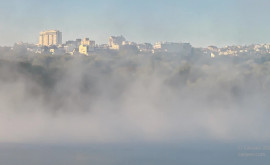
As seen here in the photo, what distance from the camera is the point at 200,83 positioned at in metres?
34.4

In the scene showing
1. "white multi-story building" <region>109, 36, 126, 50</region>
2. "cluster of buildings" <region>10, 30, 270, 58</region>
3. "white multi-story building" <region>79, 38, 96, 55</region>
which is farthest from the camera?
"white multi-story building" <region>109, 36, 126, 50</region>

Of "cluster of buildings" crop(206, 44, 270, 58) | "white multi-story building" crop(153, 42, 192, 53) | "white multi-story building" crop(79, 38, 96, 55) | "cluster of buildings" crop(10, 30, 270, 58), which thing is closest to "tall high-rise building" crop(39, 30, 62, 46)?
"cluster of buildings" crop(10, 30, 270, 58)

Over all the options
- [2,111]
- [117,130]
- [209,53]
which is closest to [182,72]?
[117,130]

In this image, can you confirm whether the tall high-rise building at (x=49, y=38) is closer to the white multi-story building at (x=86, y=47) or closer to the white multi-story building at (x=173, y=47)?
the white multi-story building at (x=86, y=47)

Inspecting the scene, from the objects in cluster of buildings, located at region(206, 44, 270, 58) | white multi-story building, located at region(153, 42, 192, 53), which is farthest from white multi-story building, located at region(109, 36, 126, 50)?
cluster of buildings, located at region(206, 44, 270, 58)

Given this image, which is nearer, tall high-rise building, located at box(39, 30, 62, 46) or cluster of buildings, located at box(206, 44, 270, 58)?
cluster of buildings, located at box(206, 44, 270, 58)

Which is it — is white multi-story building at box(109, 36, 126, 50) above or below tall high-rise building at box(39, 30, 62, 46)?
below

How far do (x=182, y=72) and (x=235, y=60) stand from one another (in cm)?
936

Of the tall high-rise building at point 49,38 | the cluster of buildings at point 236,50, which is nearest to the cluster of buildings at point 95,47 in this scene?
the tall high-rise building at point 49,38

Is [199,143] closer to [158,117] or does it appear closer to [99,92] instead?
[158,117]

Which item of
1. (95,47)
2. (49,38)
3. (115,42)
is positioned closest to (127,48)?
(95,47)

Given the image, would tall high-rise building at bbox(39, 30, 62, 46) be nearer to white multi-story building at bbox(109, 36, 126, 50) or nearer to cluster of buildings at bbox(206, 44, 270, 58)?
white multi-story building at bbox(109, 36, 126, 50)

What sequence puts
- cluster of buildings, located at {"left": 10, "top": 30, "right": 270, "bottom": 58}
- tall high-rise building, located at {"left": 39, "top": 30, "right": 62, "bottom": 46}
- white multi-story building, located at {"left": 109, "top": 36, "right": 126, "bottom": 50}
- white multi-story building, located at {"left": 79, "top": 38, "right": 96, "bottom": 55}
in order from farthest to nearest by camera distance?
tall high-rise building, located at {"left": 39, "top": 30, "right": 62, "bottom": 46} < white multi-story building, located at {"left": 109, "top": 36, "right": 126, "bottom": 50} < cluster of buildings, located at {"left": 10, "top": 30, "right": 270, "bottom": 58} < white multi-story building, located at {"left": 79, "top": 38, "right": 96, "bottom": 55}

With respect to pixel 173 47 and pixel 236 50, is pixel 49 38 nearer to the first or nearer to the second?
pixel 173 47
